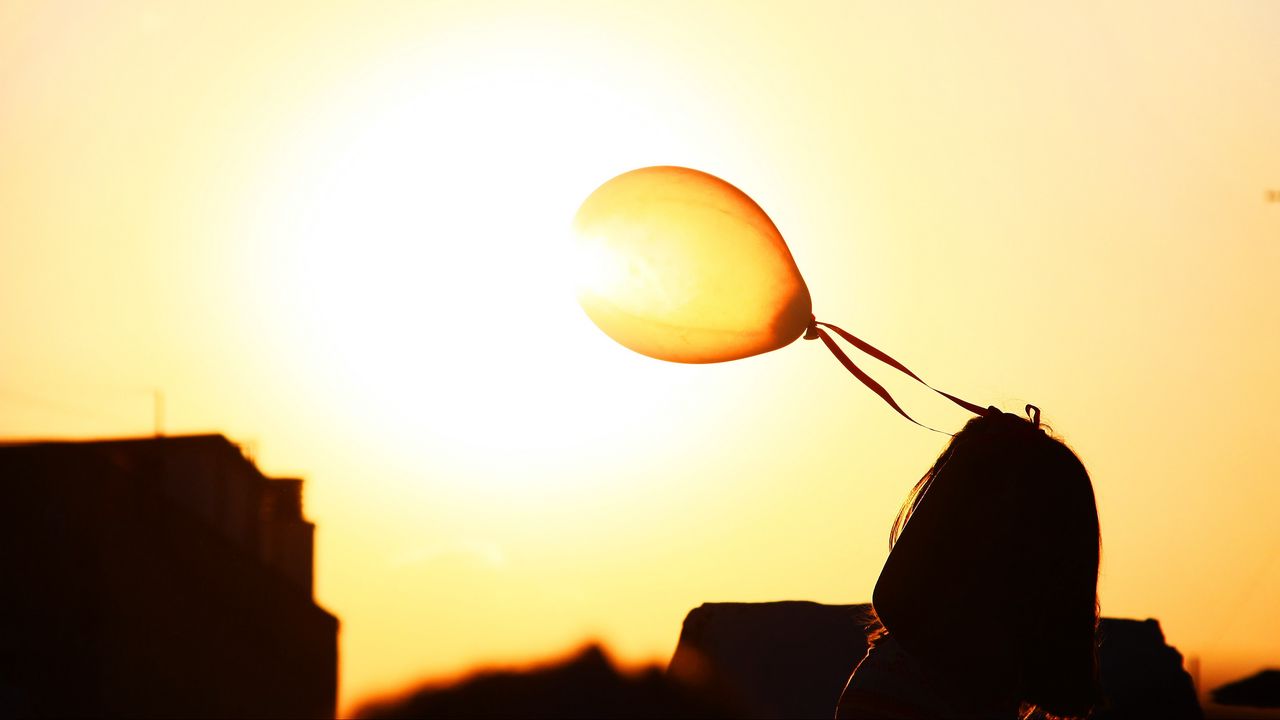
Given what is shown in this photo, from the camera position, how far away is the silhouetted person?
238 cm

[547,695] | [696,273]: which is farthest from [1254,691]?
[696,273]

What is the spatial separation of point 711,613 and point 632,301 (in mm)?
6238

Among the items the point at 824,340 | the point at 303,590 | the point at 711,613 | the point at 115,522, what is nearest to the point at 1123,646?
the point at 711,613

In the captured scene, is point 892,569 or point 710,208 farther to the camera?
point 710,208

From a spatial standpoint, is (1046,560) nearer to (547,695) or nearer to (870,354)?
(870,354)

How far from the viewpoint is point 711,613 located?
8.69 metres

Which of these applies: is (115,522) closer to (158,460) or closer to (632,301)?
(158,460)

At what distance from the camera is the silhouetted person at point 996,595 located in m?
2.38

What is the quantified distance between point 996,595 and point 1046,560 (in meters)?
0.13

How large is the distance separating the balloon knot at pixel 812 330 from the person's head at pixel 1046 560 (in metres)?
0.51

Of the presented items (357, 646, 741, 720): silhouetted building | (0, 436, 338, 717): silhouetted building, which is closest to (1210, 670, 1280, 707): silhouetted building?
(357, 646, 741, 720): silhouetted building

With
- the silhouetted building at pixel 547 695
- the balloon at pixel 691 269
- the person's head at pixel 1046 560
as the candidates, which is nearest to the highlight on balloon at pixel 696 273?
the balloon at pixel 691 269

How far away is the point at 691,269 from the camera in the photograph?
2.73 meters

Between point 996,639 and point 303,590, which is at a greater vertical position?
point 996,639
